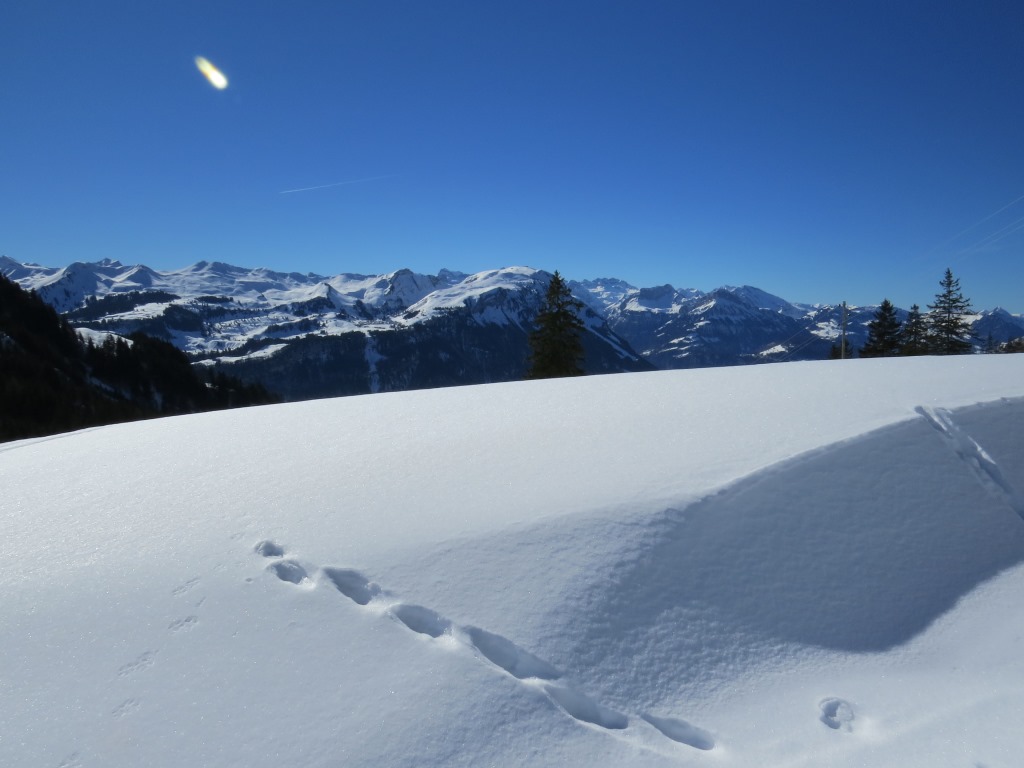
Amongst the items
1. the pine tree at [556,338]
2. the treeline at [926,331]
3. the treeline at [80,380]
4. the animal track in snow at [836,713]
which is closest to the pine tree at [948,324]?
the treeline at [926,331]

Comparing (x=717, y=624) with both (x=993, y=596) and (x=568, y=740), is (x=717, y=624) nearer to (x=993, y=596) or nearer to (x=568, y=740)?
(x=568, y=740)

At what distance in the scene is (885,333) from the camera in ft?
144

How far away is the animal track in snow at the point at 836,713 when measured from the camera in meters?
3.14

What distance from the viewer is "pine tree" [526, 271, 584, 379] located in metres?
29.6

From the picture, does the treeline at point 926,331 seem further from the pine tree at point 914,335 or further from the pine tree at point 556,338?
the pine tree at point 556,338

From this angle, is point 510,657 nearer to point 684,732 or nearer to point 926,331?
point 684,732

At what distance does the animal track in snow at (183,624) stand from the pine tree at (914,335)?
2100 inches

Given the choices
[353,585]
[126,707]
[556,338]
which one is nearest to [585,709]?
[353,585]

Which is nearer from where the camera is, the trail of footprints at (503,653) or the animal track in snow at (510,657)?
the trail of footprints at (503,653)

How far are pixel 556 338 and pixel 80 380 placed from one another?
7964 centimetres

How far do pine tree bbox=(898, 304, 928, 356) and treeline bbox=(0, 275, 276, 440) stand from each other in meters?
85.4

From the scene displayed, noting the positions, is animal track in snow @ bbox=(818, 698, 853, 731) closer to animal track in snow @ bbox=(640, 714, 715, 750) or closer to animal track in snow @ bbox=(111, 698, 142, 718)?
animal track in snow @ bbox=(640, 714, 715, 750)

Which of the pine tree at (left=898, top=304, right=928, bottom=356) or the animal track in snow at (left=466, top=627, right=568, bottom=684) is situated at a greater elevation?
the pine tree at (left=898, top=304, right=928, bottom=356)

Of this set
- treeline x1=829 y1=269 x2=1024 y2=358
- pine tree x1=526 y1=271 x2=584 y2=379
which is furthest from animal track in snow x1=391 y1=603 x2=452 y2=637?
treeline x1=829 y1=269 x2=1024 y2=358
